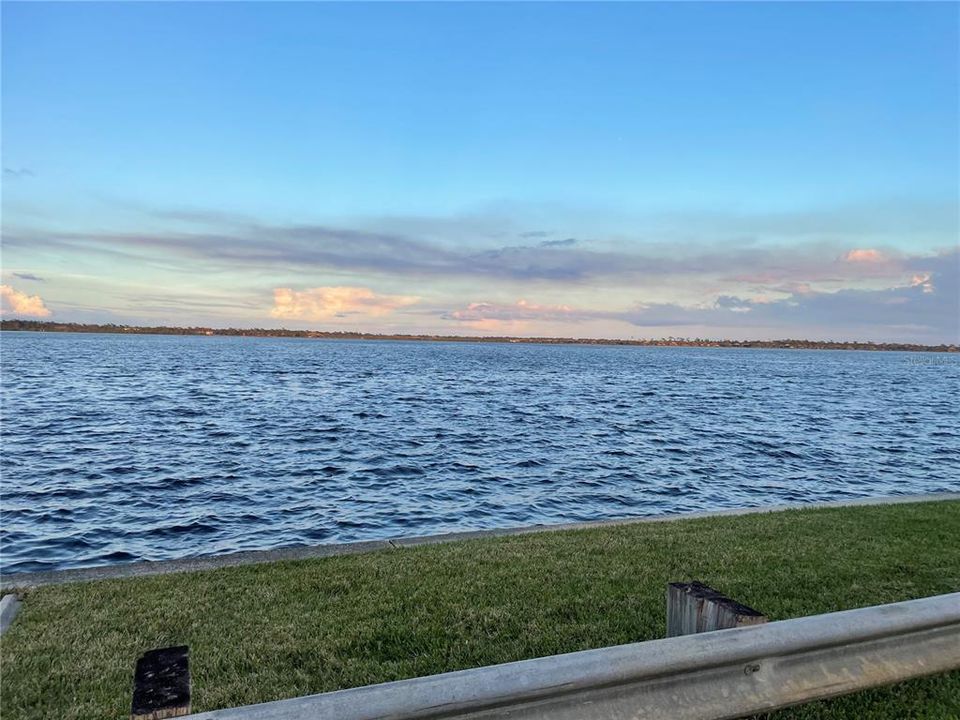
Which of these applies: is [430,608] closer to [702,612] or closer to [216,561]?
[702,612]

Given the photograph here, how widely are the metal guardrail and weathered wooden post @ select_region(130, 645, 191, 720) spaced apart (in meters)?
0.10

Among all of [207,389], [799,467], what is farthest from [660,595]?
[207,389]

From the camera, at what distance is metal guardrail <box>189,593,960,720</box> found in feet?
8.00

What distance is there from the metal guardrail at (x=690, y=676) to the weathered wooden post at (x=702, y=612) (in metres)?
0.06

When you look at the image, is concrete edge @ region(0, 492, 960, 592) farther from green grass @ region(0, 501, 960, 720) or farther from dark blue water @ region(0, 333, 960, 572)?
dark blue water @ region(0, 333, 960, 572)

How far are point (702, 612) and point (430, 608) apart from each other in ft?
9.28

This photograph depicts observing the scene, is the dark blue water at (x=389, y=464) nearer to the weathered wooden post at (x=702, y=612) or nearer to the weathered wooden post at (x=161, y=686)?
the weathered wooden post at (x=702, y=612)

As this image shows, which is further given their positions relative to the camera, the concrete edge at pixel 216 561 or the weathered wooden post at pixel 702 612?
the concrete edge at pixel 216 561

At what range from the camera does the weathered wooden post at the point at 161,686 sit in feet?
7.34

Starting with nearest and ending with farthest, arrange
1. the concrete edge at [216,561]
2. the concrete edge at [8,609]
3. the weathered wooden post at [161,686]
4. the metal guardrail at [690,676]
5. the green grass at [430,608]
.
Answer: the weathered wooden post at [161,686] < the metal guardrail at [690,676] < the green grass at [430,608] < the concrete edge at [8,609] < the concrete edge at [216,561]

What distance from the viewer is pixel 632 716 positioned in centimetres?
279

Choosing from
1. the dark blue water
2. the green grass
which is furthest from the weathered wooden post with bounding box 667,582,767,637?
the dark blue water

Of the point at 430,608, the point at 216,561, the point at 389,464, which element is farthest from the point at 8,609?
the point at 389,464

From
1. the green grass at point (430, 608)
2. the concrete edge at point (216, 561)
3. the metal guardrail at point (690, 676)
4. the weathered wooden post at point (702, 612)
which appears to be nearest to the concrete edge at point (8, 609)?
the green grass at point (430, 608)
